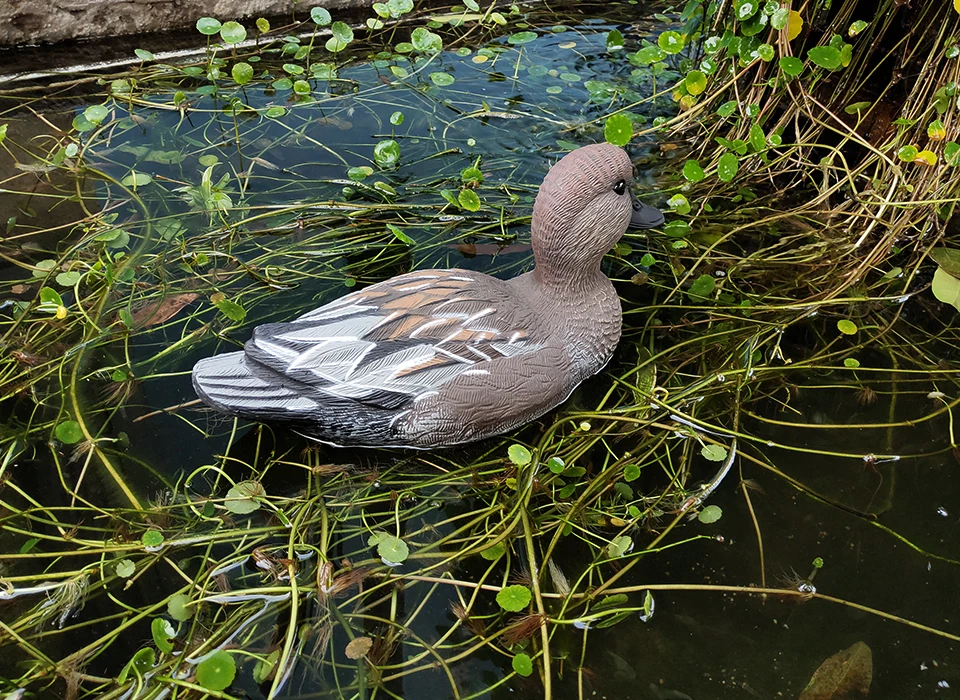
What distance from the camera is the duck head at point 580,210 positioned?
2.45 m

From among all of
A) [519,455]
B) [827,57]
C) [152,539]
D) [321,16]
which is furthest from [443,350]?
[321,16]

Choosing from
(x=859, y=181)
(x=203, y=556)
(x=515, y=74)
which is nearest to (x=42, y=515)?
(x=203, y=556)

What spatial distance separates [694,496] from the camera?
236 cm

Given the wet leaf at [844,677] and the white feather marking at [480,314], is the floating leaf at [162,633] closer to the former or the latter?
Result: the white feather marking at [480,314]

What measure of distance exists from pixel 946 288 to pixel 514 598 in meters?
2.13

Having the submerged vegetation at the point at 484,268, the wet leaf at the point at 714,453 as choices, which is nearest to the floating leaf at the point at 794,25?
the submerged vegetation at the point at 484,268

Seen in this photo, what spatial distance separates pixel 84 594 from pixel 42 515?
1.12ft

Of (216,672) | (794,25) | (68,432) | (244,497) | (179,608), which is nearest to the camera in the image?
(216,672)

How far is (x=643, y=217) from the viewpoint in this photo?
2.71m

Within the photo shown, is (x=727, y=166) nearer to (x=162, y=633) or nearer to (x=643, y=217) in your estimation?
(x=643, y=217)

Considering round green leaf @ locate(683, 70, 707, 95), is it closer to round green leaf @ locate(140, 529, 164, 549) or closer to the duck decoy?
the duck decoy

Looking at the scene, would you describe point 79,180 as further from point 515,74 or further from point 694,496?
point 694,496

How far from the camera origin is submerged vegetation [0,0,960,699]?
6.68 feet

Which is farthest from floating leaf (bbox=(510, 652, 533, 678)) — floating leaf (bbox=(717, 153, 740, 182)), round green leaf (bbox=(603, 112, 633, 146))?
floating leaf (bbox=(717, 153, 740, 182))
